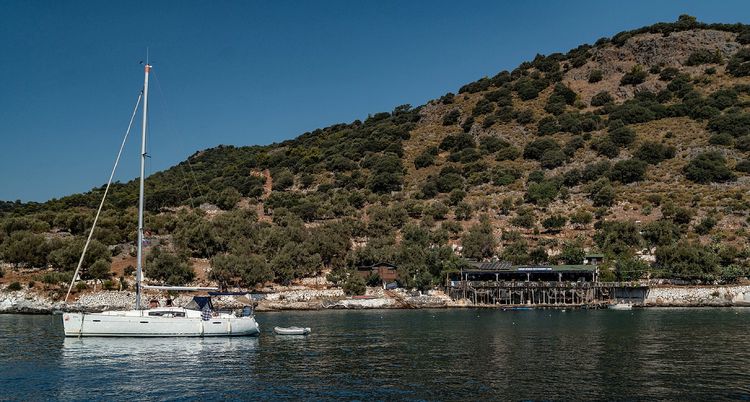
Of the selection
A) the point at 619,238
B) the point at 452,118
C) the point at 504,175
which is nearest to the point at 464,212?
the point at 504,175

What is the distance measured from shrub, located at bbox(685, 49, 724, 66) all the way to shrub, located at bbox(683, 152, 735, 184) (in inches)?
2138

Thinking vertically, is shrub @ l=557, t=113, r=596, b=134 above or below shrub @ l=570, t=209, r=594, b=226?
above

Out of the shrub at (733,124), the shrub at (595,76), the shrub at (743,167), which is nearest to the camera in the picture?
the shrub at (743,167)

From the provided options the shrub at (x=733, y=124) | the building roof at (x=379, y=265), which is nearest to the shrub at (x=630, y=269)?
the building roof at (x=379, y=265)

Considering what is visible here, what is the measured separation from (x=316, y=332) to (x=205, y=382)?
74.5ft

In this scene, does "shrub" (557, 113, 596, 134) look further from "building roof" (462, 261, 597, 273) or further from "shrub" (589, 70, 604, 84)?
"building roof" (462, 261, 597, 273)

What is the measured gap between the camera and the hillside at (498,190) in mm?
90250

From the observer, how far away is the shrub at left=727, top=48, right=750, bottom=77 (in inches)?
6068

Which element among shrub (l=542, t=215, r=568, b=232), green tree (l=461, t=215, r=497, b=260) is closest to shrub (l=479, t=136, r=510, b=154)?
shrub (l=542, t=215, r=568, b=232)

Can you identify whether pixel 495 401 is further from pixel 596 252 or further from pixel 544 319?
pixel 596 252

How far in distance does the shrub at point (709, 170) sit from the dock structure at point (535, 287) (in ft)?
145

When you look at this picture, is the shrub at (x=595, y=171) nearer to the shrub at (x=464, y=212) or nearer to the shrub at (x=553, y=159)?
the shrub at (x=553, y=159)

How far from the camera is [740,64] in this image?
511ft

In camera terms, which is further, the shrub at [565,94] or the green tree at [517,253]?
the shrub at [565,94]
